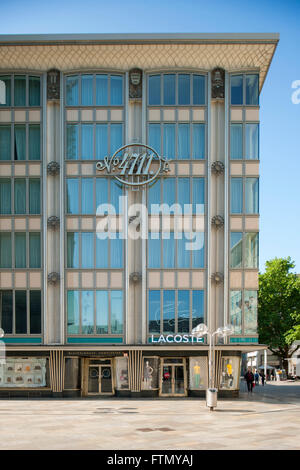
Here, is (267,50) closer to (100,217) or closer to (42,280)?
(100,217)

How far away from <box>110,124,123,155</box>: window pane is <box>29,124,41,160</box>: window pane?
4.70 meters

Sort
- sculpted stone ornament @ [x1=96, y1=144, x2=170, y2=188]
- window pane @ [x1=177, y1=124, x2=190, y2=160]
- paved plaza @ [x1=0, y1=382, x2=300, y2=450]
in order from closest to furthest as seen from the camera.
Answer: paved plaza @ [x1=0, y1=382, x2=300, y2=450] → sculpted stone ornament @ [x1=96, y1=144, x2=170, y2=188] → window pane @ [x1=177, y1=124, x2=190, y2=160]

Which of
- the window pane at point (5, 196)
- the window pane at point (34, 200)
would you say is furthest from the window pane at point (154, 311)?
the window pane at point (5, 196)

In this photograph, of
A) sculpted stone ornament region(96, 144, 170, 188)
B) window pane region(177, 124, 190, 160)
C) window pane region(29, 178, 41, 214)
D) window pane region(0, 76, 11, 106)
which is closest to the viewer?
sculpted stone ornament region(96, 144, 170, 188)

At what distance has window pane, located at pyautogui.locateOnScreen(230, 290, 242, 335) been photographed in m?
36.5

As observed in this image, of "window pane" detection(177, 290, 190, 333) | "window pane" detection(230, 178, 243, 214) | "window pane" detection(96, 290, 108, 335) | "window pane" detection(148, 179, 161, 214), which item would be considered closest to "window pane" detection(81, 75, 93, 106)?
"window pane" detection(148, 179, 161, 214)

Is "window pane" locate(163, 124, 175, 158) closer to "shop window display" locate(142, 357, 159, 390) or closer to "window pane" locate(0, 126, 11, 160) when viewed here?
"window pane" locate(0, 126, 11, 160)

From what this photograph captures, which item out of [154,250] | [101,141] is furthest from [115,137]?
[154,250]

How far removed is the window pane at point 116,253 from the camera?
37281mm

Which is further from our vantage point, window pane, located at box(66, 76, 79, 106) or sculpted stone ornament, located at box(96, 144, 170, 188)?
window pane, located at box(66, 76, 79, 106)

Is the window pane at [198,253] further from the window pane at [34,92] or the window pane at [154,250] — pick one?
the window pane at [34,92]
